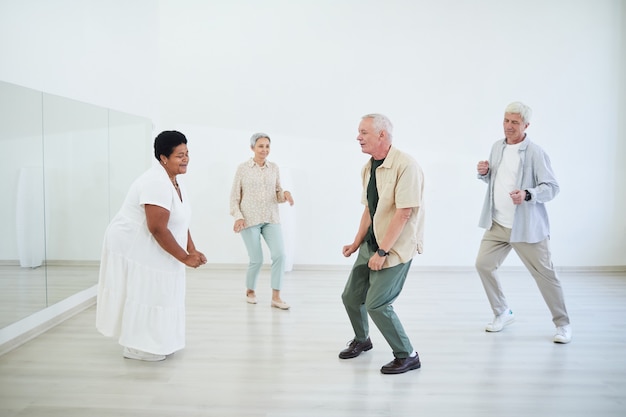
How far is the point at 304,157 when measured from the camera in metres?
6.30

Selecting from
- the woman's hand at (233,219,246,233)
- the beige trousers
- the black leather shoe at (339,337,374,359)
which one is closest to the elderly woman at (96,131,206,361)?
the black leather shoe at (339,337,374,359)

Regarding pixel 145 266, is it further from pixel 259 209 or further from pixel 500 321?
pixel 500 321

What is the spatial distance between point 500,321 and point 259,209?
2062 millimetres

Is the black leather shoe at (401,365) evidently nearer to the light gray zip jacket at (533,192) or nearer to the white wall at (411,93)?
the light gray zip jacket at (533,192)

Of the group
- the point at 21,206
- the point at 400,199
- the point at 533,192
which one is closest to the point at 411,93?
the point at 533,192

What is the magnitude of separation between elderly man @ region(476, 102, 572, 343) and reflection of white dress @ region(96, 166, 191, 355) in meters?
2.15

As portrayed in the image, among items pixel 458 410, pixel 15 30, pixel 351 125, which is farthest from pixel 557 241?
pixel 15 30

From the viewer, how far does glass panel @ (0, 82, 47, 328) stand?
3.36 meters

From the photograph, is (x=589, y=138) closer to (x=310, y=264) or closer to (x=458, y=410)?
(x=310, y=264)

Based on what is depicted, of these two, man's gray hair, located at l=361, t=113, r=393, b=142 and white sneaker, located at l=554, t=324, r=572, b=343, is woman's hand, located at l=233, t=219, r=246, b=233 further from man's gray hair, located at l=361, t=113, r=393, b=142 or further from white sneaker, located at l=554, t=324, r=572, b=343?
white sneaker, located at l=554, t=324, r=572, b=343

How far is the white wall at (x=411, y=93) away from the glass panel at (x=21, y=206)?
254 cm

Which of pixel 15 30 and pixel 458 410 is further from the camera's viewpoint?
pixel 15 30

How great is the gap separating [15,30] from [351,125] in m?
3.62

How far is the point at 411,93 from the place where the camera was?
6.22 metres
